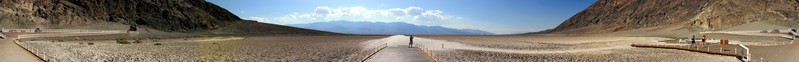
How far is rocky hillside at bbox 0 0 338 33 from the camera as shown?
353ft

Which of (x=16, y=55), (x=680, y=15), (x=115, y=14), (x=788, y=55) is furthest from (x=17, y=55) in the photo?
(x=680, y=15)

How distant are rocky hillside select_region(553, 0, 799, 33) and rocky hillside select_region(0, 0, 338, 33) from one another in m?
80.9

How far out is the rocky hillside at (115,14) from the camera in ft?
353

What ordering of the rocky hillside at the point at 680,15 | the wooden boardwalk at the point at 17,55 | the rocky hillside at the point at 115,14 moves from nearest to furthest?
the wooden boardwalk at the point at 17,55, the rocky hillside at the point at 680,15, the rocky hillside at the point at 115,14

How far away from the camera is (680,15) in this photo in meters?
126

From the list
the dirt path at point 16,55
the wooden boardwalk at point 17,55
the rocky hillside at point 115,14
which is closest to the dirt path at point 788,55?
the wooden boardwalk at point 17,55

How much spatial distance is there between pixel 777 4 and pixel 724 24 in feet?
36.8

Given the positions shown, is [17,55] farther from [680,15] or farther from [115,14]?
[680,15]

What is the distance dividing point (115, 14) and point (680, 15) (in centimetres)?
11011

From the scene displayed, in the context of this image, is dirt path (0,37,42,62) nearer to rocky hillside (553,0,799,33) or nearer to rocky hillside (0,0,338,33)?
rocky hillside (0,0,338,33)

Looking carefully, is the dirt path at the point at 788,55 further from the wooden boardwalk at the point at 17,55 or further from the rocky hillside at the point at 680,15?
the rocky hillside at the point at 680,15

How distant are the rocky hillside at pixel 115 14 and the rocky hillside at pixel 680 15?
80.9m

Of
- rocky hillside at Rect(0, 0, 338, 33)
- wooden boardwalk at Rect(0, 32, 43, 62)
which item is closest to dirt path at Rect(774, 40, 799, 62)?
wooden boardwalk at Rect(0, 32, 43, 62)

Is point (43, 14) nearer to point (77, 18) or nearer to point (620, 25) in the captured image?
point (77, 18)
